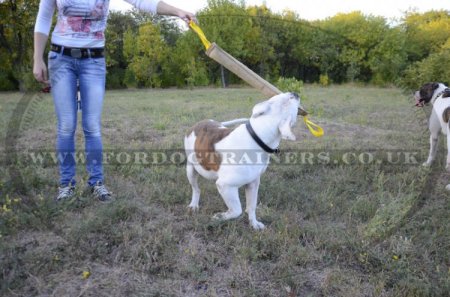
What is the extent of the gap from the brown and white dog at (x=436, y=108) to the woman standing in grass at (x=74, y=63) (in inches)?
169

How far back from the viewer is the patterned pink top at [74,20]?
345cm

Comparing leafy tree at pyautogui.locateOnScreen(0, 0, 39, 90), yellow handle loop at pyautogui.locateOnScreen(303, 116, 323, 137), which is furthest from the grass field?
leafy tree at pyautogui.locateOnScreen(0, 0, 39, 90)

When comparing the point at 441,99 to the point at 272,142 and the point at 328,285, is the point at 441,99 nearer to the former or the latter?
the point at 272,142

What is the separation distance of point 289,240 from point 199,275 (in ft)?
3.08

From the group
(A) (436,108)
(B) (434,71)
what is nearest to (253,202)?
(A) (436,108)

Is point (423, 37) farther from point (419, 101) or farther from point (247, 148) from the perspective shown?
point (247, 148)

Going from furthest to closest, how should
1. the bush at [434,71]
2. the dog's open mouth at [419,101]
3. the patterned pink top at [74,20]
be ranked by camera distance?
1. the bush at [434,71]
2. the dog's open mouth at [419,101]
3. the patterned pink top at [74,20]

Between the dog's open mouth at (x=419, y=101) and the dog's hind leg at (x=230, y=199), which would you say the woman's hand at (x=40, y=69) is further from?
the dog's open mouth at (x=419, y=101)

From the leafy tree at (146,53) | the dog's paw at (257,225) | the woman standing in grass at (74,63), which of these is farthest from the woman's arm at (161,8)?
the leafy tree at (146,53)

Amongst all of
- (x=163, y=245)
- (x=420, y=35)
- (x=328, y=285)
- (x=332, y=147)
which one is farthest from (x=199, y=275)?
(x=420, y=35)

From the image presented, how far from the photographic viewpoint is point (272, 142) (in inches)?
124

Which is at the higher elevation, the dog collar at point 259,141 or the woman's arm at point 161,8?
the woman's arm at point 161,8

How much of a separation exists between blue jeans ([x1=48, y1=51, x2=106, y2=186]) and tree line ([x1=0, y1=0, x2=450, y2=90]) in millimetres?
9635

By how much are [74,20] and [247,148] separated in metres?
2.17
